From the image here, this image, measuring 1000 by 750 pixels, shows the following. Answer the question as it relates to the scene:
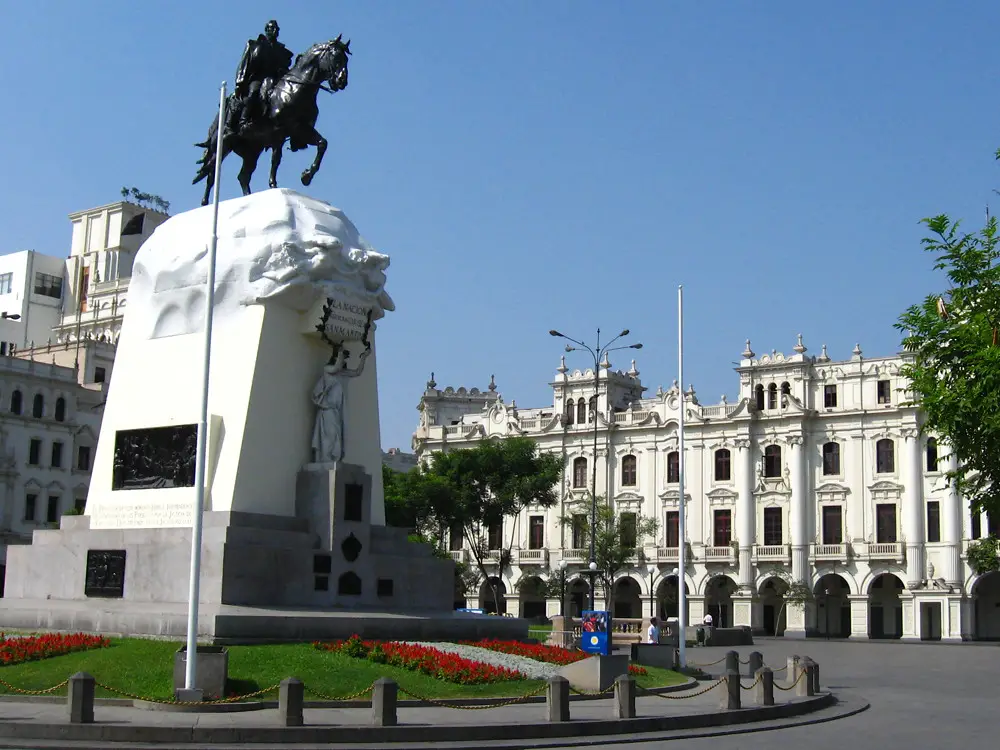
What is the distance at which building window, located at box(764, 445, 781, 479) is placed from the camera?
71.5 meters

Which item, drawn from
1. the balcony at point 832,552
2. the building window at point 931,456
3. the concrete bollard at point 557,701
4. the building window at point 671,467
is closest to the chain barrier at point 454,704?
the concrete bollard at point 557,701

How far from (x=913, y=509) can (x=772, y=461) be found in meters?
8.50

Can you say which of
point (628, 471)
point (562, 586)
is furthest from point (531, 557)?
point (562, 586)

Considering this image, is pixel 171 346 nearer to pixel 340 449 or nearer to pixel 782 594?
pixel 340 449

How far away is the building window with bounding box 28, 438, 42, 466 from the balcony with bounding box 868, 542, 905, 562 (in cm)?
4240

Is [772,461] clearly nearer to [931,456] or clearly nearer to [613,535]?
[931,456]

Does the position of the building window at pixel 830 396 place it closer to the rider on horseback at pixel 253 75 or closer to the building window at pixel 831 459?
the building window at pixel 831 459

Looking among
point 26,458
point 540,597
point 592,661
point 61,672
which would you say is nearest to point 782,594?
point 540,597

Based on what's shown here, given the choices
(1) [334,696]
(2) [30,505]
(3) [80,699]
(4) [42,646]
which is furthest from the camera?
(2) [30,505]

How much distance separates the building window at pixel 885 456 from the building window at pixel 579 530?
637 inches

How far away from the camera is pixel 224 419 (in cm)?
2319

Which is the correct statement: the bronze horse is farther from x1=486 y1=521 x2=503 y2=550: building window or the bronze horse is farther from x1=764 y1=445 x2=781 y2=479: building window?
x1=486 y1=521 x2=503 y2=550: building window

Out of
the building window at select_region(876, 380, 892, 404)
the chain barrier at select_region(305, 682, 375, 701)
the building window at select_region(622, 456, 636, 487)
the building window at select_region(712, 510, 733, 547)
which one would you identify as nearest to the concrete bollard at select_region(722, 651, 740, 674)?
the chain barrier at select_region(305, 682, 375, 701)

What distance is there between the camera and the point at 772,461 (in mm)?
71688
